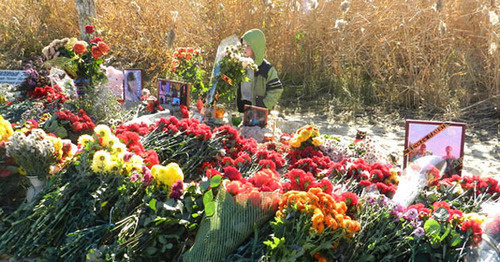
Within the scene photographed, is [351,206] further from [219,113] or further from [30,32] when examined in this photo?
[30,32]

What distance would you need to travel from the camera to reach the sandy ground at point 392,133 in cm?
464

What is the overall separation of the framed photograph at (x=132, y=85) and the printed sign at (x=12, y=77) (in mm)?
1108

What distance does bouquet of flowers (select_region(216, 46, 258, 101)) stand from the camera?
4047 millimetres

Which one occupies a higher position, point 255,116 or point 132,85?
point 132,85

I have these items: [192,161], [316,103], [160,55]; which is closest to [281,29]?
[316,103]

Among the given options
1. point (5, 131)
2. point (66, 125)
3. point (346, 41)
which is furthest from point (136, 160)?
point (346, 41)

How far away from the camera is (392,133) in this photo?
5797 mm

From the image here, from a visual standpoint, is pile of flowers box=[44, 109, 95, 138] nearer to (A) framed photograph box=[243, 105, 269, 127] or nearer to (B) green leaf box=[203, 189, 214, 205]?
(A) framed photograph box=[243, 105, 269, 127]

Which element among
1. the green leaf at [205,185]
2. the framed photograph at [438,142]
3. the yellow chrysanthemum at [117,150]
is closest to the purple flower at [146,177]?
the yellow chrysanthemum at [117,150]

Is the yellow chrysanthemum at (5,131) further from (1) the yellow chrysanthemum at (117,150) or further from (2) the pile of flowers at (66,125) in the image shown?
(1) the yellow chrysanthemum at (117,150)

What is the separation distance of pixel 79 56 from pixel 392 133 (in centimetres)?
374

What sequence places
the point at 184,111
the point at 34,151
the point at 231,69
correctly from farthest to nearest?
the point at 184,111, the point at 231,69, the point at 34,151

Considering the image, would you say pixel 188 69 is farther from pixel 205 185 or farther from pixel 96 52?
pixel 205 185

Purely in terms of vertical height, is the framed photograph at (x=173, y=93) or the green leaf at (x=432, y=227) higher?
the framed photograph at (x=173, y=93)
